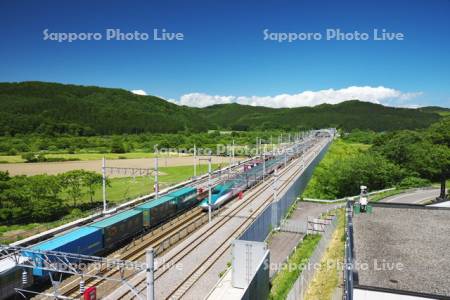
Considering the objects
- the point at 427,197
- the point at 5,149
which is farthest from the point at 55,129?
the point at 427,197

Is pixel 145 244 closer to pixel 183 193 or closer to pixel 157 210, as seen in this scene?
pixel 157 210

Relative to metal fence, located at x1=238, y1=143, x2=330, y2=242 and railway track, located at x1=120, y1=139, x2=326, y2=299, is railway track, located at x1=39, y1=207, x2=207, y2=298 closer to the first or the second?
railway track, located at x1=120, y1=139, x2=326, y2=299

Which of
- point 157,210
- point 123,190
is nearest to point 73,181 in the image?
point 123,190

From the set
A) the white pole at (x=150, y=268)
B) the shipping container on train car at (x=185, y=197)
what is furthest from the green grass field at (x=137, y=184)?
the white pole at (x=150, y=268)

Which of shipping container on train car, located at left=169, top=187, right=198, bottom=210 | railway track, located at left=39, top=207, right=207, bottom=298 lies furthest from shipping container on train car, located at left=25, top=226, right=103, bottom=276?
shipping container on train car, located at left=169, top=187, right=198, bottom=210

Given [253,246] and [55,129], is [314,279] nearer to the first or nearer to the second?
[253,246]

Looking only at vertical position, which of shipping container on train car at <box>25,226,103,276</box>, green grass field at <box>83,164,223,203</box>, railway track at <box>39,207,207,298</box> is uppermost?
shipping container on train car at <box>25,226,103,276</box>
